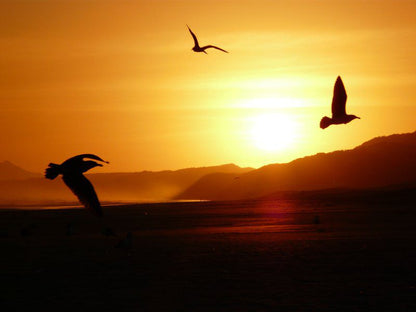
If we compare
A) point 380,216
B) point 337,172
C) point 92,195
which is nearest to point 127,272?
point 92,195

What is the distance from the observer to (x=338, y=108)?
19109 mm

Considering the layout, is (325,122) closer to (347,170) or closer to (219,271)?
(219,271)

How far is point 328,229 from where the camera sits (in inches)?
1593

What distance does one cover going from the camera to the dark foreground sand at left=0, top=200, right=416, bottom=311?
19.3m

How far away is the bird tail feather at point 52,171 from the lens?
14.3 m

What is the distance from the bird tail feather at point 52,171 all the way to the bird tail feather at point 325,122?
23.9ft

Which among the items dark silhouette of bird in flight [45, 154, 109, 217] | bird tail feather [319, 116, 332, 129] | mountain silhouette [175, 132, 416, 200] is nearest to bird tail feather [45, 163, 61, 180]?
dark silhouette of bird in flight [45, 154, 109, 217]

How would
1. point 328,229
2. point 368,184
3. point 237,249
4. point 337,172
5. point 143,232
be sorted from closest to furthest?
point 237,249
point 328,229
point 143,232
point 368,184
point 337,172

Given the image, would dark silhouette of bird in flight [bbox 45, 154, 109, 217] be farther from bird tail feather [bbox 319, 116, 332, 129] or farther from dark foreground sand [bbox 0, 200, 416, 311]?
bird tail feather [bbox 319, 116, 332, 129]

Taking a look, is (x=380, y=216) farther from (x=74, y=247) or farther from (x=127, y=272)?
(x=127, y=272)

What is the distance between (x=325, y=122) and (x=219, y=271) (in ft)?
25.7

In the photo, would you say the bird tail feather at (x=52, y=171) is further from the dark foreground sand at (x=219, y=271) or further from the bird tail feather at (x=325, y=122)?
the bird tail feather at (x=325, y=122)

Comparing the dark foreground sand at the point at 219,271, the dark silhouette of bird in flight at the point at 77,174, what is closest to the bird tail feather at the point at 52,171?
the dark silhouette of bird in flight at the point at 77,174

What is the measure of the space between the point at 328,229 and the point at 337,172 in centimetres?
10336
